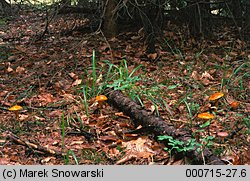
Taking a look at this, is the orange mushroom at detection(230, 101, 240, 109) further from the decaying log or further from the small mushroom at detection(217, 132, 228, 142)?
the decaying log

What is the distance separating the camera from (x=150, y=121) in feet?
10.3

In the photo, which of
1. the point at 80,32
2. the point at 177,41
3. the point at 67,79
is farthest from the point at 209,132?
the point at 80,32

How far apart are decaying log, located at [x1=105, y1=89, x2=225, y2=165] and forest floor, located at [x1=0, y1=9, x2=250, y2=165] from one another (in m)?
0.06

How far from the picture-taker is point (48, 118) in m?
3.41

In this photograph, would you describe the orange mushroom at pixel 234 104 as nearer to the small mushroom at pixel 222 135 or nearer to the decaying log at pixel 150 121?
the small mushroom at pixel 222 135

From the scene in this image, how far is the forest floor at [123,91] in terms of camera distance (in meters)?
2.82

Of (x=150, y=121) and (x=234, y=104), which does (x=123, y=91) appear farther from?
(x=234, y=104)

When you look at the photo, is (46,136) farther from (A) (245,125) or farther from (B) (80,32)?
(B) (80,32)

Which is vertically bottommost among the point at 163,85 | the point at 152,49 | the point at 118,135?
the point at 118,135

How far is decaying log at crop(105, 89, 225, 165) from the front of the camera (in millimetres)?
2553

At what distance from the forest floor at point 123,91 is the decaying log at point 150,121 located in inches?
2.5

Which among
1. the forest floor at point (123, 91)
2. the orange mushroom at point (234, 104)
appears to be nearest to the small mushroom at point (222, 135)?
the forest floor at point (123, 91)

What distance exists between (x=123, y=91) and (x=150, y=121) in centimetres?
68

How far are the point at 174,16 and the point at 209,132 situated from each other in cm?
274
